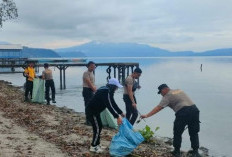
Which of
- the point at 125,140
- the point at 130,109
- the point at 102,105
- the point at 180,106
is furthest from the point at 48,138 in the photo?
the point at 180,106

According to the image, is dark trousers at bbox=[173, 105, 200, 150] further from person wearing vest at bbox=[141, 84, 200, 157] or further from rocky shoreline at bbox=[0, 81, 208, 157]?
rocky shoreline at bbox=[0, 81, 208, 157]

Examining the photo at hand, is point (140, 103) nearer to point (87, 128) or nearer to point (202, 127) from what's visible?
point (202, 127)

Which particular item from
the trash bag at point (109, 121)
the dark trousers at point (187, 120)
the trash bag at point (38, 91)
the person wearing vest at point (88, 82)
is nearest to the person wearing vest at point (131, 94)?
the person wearing vest at point (88, 82)

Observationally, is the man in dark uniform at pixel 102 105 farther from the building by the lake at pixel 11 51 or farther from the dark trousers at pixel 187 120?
the building by the lake at pixel 11 51

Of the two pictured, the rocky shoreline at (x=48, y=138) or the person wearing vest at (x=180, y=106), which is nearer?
the person wearing vest at (x=180, y=106)

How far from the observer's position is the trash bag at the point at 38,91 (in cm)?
1600

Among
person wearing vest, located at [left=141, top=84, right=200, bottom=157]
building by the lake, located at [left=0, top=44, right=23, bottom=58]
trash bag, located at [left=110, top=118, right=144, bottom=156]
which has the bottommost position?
trash bag, located at [left=110, top=118, right=144, bottom=156]

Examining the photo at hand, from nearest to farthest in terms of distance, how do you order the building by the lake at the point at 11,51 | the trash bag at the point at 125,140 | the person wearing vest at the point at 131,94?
the trash bag at the point at 125,140
the person wearing vest at the point at 131,94
the building by the lake at the point at 11,51

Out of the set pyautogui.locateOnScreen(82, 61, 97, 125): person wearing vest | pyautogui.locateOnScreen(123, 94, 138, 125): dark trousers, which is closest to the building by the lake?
pyautogui.locateOnScreen(82, 61, 97, 125): person wearing vest

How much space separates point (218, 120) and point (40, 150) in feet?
41.9

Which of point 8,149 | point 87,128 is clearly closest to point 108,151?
point 8,149

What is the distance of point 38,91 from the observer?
16.3 meters

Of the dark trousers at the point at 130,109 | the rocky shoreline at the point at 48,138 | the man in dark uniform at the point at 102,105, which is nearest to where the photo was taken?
the man in dark uniform at the point at 102,105

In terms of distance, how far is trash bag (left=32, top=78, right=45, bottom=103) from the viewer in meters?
16.0
